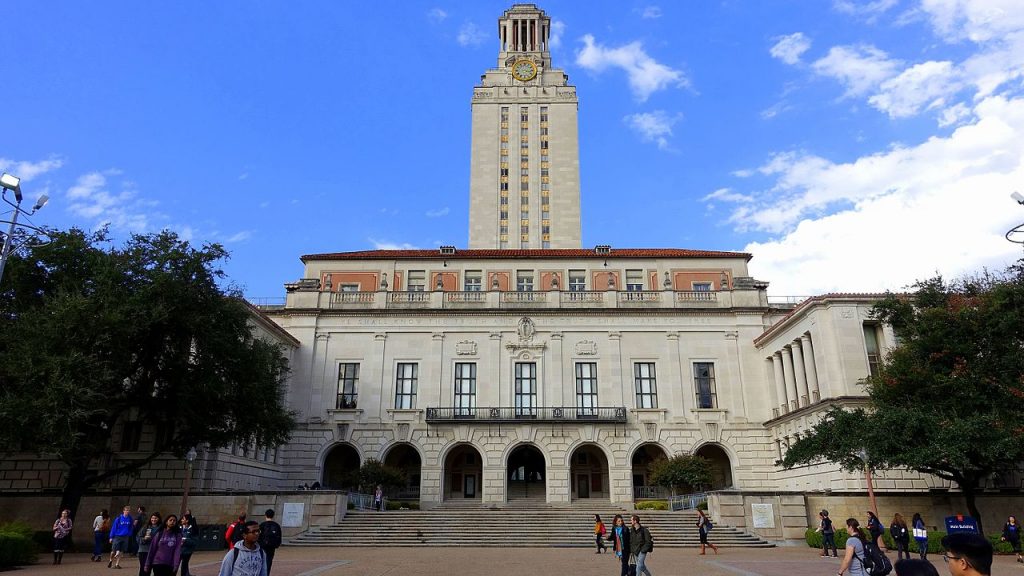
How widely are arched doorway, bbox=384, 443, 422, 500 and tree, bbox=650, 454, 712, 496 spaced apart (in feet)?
48.8

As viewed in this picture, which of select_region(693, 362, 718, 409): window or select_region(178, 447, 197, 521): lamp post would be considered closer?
select_region(178, 447, 197, 521): lamp post

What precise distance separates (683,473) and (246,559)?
30753mm

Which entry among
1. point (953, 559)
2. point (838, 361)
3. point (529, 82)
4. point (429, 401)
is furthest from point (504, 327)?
point (529, 82)

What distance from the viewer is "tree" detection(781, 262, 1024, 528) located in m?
24.2

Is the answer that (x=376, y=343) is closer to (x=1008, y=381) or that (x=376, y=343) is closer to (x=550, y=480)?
(x=550, y=480)

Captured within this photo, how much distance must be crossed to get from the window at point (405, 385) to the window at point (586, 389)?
1029 cm

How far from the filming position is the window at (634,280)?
157 feet

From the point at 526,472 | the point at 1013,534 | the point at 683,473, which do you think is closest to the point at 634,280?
the point at 526,472

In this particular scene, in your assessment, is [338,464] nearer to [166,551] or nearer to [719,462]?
[719,462]

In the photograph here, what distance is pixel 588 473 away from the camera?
43.7 meters

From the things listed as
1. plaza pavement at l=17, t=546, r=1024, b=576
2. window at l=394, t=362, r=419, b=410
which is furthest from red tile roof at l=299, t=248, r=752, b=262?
plaza pavement at l=17, t=546, r=1024, b=576

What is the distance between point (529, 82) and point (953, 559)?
85.2 metres

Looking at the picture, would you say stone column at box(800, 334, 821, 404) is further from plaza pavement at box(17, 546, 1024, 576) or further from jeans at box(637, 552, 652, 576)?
jeans at box(637, 552, 652, 576)

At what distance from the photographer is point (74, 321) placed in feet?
74.7
